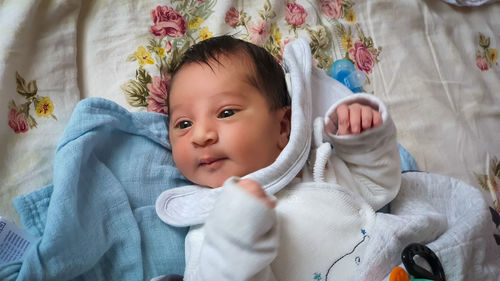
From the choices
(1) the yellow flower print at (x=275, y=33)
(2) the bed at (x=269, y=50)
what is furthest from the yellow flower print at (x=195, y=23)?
(1) the yellow flower print at (x=275, y=33)

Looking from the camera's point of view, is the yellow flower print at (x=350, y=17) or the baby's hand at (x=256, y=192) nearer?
the baby's hand at (x=256, y=192)

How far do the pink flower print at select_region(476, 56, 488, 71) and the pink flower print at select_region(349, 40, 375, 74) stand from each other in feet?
1.50

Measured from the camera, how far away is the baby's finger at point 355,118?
0.82 metres

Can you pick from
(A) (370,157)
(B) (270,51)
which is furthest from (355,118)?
(B) (270,51)

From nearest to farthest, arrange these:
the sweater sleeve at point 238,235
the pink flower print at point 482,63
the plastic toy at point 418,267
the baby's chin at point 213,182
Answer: the sweater sleeve at point 238,235, the plastic toy at point 418,267, the baby's chin at point 213,182, the pink flower print at point 482,63

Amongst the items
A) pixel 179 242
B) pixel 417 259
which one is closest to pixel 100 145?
pixel 179 242

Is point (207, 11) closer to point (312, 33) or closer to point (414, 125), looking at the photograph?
point (312, 33)

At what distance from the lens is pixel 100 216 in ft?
2.84

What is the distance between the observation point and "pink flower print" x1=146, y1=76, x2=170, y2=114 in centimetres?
108

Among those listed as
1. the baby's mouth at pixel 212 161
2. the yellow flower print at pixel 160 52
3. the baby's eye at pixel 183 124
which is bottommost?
the baby's mouth at pixel 212 161

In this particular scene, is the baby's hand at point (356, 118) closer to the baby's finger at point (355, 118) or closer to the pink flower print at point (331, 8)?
the baby's finger at point (355, 118)

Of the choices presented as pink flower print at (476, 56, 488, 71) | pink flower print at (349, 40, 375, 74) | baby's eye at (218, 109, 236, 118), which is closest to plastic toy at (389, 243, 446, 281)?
baby's eye at (218, 109, 236, 118)

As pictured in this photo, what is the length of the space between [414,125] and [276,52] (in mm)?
490

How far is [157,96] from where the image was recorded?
1.09 meters
